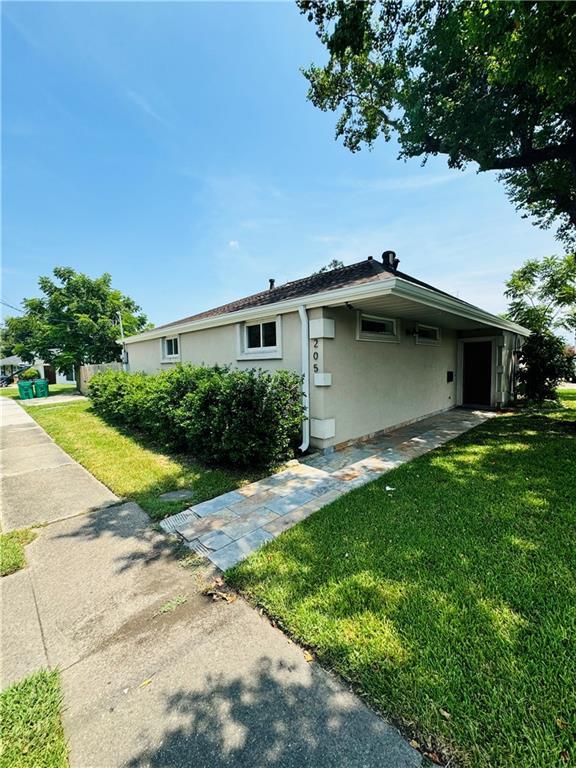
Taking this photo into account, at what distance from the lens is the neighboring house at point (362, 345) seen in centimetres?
579

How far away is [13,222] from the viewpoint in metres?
11.6

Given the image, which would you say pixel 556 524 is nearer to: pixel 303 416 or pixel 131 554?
pixel 303 416

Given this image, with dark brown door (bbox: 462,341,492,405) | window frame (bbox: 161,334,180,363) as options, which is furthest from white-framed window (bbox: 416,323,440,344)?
window frame (bbox: 161,334,180,363)

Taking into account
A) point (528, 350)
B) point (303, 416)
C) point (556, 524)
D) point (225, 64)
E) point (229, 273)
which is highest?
point (225, 64)

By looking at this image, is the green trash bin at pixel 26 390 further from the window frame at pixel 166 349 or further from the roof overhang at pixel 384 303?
the roof overhang at pixel 384 303

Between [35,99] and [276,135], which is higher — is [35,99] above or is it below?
below

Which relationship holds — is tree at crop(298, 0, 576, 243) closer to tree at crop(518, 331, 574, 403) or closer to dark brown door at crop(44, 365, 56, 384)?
tree at crop(518, 331, 574, 403)

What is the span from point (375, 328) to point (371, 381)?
1256mm

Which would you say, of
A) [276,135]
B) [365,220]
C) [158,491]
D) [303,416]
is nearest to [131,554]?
[158,491]

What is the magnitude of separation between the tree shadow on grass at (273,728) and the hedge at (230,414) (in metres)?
3.43

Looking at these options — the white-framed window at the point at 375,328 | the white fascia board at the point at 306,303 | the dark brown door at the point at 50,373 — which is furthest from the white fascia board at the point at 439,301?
the dark brown door at the point at 50,373

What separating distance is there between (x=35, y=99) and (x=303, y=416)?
8.98 metres

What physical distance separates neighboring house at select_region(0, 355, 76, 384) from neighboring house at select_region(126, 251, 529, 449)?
2459 cm

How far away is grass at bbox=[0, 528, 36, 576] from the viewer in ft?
9.49
